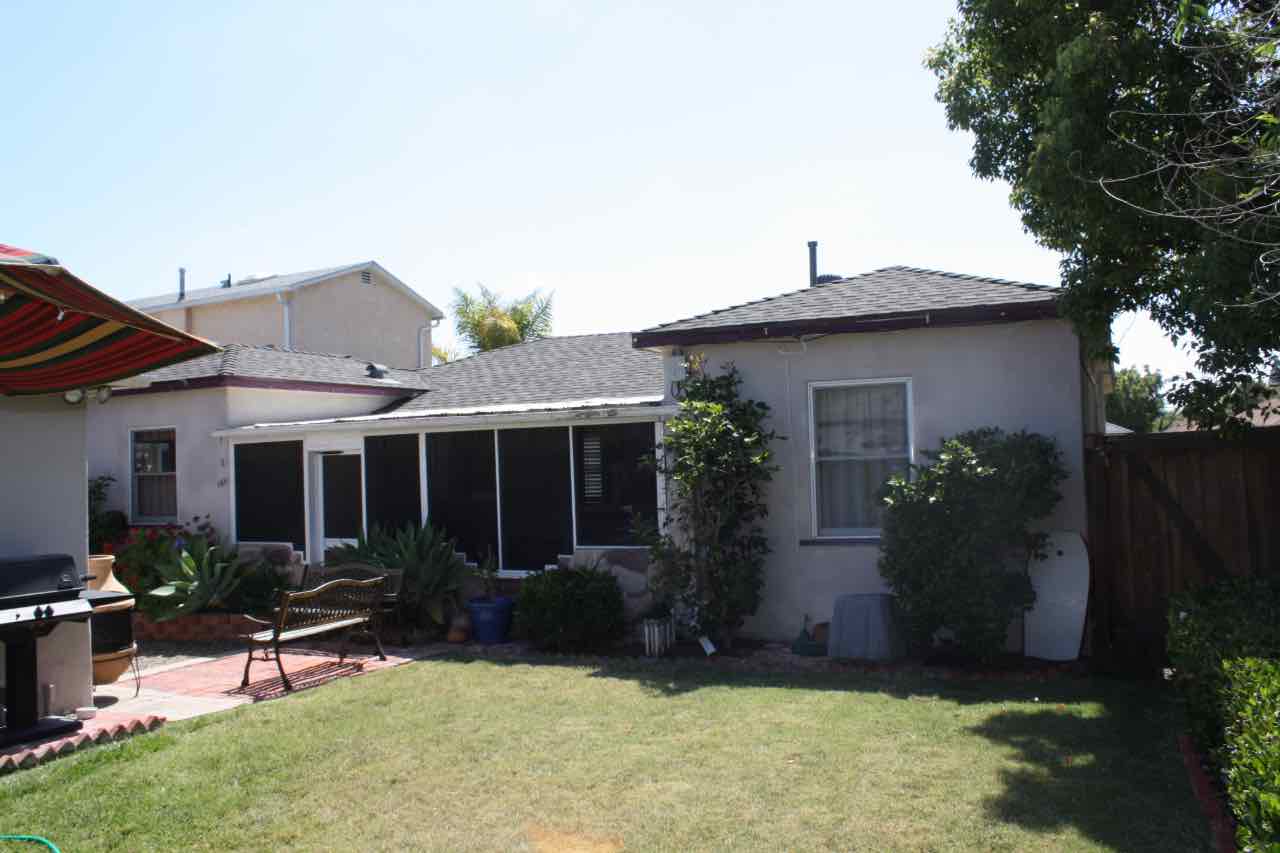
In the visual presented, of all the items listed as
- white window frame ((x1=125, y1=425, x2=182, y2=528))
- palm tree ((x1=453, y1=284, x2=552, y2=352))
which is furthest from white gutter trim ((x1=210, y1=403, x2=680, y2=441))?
palm tree ((x1=453, y1=284, x2=552, y2=352))

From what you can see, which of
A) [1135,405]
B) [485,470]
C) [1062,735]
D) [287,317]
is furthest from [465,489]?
[1135,405]

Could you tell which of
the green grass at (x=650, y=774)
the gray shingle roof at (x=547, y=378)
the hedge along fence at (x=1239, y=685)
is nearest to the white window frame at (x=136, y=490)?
the gray shingle roof at (x=547, y=378)

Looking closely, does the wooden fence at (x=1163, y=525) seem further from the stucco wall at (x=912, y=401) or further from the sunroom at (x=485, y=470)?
the sunroom at (x=485, y=470)

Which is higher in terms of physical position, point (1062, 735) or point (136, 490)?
point (136, 490)

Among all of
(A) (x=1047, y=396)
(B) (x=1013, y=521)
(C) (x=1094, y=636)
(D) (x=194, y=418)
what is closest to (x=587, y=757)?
(B) (x=1013, y=521)

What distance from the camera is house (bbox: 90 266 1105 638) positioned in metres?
9.86

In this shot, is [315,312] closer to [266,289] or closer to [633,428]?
[266,289]

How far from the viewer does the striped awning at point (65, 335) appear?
5863 mm

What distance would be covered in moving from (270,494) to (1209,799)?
12.5 meters

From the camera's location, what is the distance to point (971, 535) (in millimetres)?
8641

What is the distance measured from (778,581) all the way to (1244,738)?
675 centimetres

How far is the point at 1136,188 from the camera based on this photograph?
6.44 m

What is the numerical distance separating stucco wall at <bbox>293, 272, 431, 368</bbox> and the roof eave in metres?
15.2

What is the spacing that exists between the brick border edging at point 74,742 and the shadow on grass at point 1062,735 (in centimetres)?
329
